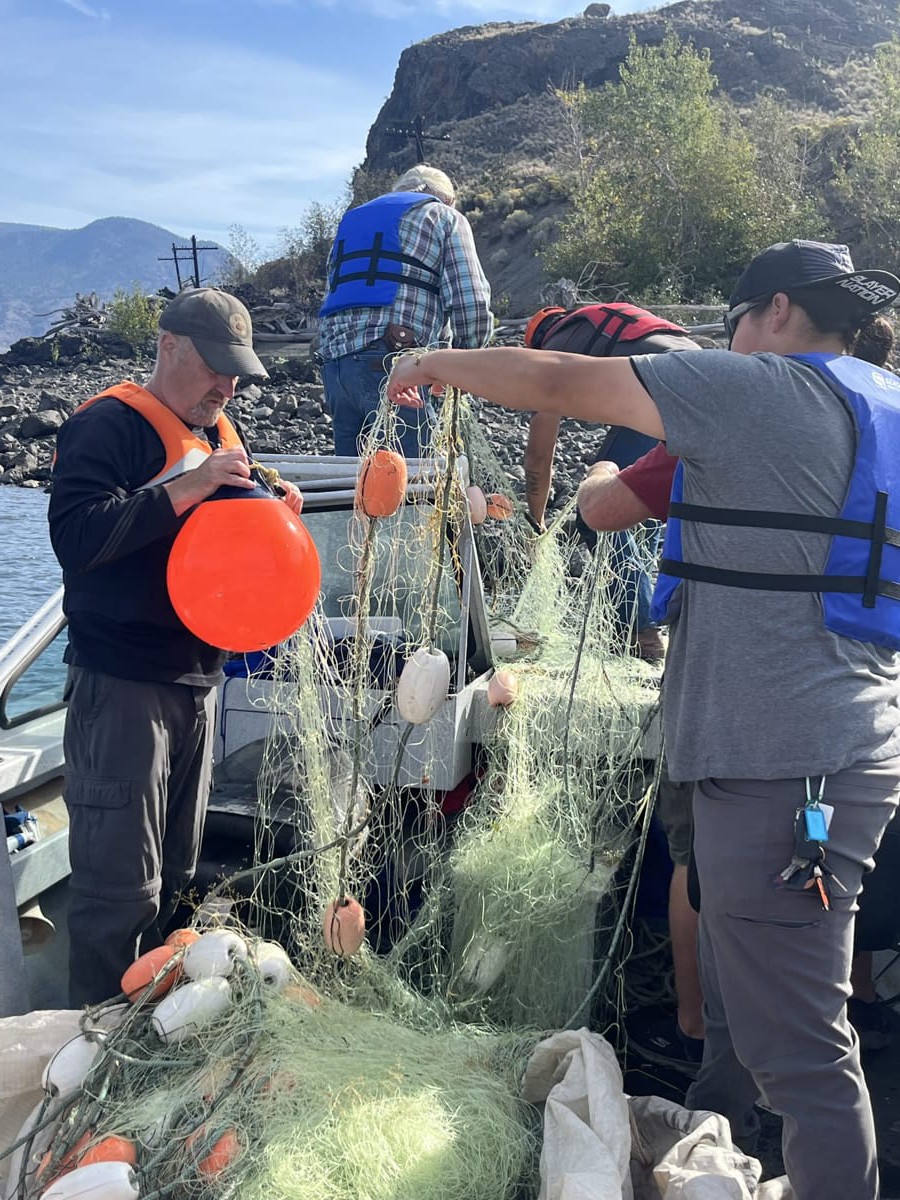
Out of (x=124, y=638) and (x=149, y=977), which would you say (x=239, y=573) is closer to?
(x=124, y=638)

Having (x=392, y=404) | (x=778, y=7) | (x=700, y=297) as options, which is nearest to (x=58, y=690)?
(x=392, y=404)

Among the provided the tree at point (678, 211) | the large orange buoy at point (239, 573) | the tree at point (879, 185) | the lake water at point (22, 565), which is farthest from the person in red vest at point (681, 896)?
the tree at point (879, 185)

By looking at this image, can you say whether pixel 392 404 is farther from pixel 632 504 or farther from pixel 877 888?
pixel 877 888

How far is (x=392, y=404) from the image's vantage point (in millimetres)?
2662

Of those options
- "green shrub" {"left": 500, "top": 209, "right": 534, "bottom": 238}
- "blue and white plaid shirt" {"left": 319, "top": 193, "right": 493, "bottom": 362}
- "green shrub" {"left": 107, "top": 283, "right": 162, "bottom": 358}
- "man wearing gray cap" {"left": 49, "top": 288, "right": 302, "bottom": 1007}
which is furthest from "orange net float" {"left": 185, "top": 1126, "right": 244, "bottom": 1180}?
"green shrub" {"left": 107, "top": 283, "right": 162, "bottom": 358}

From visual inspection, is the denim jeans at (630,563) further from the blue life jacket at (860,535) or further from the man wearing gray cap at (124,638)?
the blue life jacket at (860,535)

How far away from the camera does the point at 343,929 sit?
2520 millimetres

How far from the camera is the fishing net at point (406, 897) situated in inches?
79.5

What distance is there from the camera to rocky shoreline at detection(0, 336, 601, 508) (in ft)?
45.9

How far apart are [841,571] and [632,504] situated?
2.70ft

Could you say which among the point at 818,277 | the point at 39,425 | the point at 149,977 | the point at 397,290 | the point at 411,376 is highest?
the point at 397,290

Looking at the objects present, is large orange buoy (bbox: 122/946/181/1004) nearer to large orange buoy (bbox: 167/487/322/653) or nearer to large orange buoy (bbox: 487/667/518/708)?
large orange buoy (bbox: 167/487/322/653)

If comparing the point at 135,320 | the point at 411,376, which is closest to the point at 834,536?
the point at 411,376

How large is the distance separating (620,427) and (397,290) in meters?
1.21
